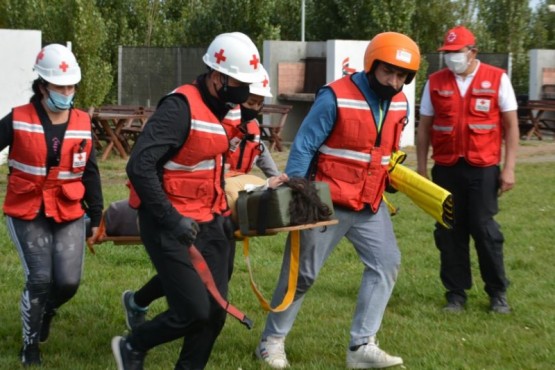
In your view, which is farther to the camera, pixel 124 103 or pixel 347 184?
pixel 124 103

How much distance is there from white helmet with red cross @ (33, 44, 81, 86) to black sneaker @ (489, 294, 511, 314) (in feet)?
11.8

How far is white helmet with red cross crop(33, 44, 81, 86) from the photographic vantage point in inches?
260

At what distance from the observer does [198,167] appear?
573cm

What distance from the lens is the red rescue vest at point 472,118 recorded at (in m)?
8.20

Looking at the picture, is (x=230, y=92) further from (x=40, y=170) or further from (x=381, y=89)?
(x=40, y=170)

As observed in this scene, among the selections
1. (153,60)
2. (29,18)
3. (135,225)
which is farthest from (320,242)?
(29,18)

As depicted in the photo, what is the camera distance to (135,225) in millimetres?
6688

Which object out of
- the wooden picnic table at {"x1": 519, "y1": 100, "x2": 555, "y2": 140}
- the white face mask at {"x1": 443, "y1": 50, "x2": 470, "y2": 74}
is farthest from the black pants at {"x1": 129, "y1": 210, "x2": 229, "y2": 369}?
the wooden picnic table at {"x1": 519, "y1": 100, "x2": 555, "y2": 140}

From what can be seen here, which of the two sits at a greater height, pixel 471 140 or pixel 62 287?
pixel 471 140

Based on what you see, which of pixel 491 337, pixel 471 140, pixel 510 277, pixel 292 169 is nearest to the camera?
pixel 292 169

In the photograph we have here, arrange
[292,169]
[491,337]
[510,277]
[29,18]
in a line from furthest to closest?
[29,18] → [510,277] → [491,337] → [292,169]

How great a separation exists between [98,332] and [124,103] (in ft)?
74.1

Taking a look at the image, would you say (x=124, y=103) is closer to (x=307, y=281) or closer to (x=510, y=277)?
(x=510, y=277)

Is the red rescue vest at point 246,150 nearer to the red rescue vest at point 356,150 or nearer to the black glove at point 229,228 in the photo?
the red rescue vest at point 356,150
